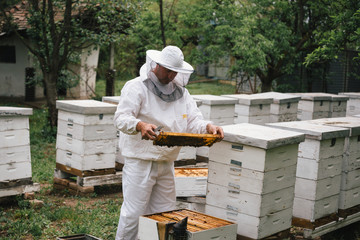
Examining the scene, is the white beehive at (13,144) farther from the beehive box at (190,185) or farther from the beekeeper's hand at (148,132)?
the beekeeper's hand at (148,132)

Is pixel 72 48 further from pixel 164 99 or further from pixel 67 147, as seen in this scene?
pixel 164 99

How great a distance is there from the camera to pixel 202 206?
460 cm

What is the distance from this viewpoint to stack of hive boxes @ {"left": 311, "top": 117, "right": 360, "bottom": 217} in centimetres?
468

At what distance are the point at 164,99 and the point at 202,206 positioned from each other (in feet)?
4.87

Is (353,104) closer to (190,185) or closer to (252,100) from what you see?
(252,100)

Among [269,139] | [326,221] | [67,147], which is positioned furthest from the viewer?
[67,147]

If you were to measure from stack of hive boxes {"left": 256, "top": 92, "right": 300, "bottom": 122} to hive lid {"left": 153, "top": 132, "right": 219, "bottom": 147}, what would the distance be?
14.6 feet

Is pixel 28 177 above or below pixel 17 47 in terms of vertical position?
below

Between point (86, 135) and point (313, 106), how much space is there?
4554mm

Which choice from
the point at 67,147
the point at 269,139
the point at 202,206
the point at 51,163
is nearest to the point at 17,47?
the point at 51,163

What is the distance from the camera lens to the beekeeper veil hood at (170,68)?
357 centimetres

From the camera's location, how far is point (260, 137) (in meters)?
3.56

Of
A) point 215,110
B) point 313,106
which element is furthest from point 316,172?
point 313,106

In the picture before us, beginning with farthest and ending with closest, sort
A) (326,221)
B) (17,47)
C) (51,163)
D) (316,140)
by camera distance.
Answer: (17,47) < (51,163) < (326,221) < (316,140)
